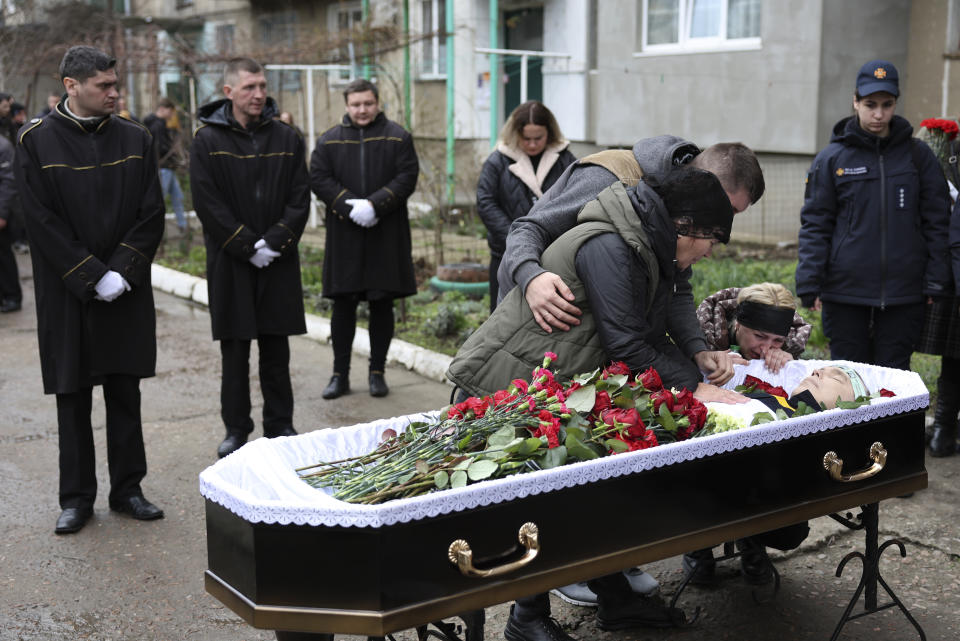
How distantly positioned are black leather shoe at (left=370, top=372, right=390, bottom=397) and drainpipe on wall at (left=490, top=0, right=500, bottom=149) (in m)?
8.39

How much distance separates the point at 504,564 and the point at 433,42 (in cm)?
1606

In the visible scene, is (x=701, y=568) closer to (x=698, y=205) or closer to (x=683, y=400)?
(x=683, y=400)

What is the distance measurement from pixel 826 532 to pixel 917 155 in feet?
6.65

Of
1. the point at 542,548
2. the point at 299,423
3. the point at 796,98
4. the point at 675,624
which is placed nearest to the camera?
the point at 542,548

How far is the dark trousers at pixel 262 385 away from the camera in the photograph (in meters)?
5.94

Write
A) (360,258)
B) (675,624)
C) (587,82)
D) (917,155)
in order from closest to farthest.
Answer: (675,624)
(917,155)
(360,258)
(587,82)

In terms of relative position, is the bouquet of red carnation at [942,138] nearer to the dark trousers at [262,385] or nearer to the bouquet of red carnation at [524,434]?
the bouquet of red carnation at [524,434]

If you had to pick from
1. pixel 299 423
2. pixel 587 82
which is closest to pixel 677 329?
pixel 299 423

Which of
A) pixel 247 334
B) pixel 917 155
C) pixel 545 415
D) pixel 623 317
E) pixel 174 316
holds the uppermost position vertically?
pixel 917 155

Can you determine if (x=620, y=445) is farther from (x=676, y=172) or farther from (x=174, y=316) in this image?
(x=174, y=316)

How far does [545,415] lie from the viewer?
9.64ft

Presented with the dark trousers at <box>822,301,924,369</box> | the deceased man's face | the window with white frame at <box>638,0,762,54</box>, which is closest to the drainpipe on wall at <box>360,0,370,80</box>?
the window with white frame at <box>638,0,762,54</box>

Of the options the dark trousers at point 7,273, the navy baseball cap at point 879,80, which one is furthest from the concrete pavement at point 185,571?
the dark trousers at point 7,273

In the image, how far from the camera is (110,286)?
476cm
